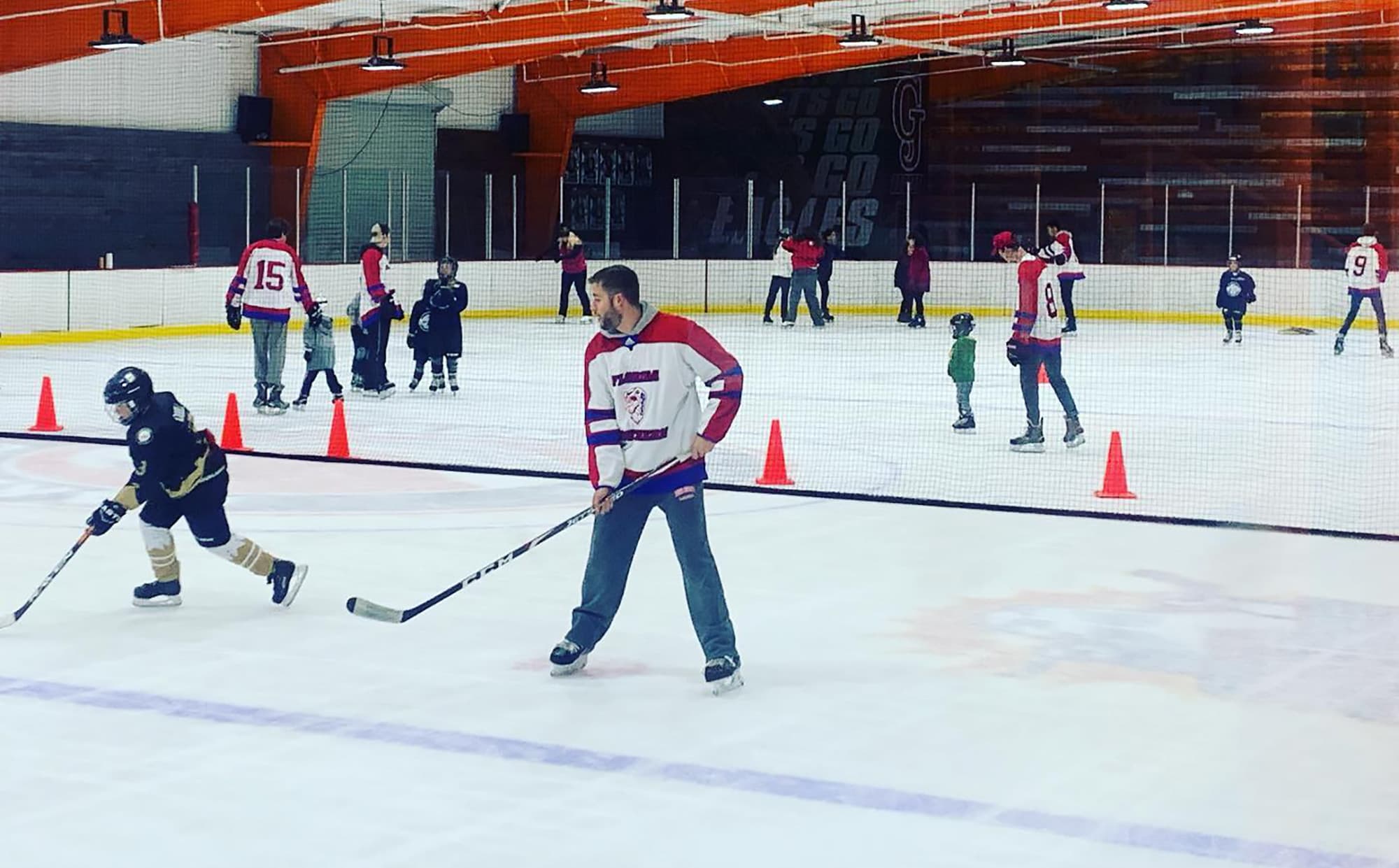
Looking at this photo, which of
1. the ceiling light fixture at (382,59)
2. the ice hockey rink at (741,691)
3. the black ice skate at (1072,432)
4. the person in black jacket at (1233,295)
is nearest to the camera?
the ice hockey rink at (741,691)

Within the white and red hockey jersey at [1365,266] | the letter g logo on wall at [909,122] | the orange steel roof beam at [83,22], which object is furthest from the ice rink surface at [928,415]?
the letter g logo on wall at [909,122]

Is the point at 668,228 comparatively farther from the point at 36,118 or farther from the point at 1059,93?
the point at 36,118

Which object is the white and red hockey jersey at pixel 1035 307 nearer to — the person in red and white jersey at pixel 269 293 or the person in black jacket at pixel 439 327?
the person in red and white jersey at pixel 269 293

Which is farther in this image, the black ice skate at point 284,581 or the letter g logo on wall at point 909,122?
the letter g logo on wall at point 909,122

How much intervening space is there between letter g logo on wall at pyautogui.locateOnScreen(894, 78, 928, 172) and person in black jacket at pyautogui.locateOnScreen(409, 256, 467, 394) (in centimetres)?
1569

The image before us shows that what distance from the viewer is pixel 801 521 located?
884cm

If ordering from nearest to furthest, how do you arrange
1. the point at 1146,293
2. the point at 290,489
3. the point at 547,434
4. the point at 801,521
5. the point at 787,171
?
the point at 801,521 < the point at 290,489 < the point at 547,434 < the point at 1146,293 < the point at 787,171

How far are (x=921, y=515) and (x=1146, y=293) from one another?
17.6 m

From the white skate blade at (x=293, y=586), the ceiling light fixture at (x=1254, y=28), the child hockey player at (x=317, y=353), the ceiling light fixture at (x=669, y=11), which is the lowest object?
the white skate blade at (x=293, y=586)

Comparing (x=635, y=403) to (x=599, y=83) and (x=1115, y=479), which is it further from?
(x=599, y=83)

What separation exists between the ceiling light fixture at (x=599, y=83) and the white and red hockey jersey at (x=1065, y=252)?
7.73 meters

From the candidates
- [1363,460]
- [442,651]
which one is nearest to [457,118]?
[1363,460]

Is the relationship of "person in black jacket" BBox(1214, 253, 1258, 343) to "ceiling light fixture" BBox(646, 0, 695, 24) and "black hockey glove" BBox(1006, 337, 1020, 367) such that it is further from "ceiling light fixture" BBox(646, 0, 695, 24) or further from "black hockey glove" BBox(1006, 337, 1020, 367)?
"black hockey glove" BBox(1006, 337, 1020, 367)

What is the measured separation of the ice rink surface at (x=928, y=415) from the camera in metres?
10.4
